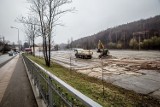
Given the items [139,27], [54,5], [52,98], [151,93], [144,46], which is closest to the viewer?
[52,98]

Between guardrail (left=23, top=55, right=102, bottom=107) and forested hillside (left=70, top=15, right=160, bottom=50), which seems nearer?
guardrail (left=23, top=55, right=102, bottom=107)

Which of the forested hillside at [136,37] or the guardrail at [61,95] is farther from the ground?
the forested hillside at [136,37]

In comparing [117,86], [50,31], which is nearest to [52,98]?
[117,86]

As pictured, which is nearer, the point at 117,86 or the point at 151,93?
the point at 151,93

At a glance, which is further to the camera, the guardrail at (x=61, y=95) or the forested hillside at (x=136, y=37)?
the forested hillside at (x=136, y=37)

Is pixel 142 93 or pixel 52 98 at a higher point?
pixel 52 98

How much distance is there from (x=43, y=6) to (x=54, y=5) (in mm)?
1724

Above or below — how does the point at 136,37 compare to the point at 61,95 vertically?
above

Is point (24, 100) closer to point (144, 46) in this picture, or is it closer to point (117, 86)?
point (117, 86)

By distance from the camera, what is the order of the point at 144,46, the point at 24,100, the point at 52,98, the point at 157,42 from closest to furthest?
the point at 52,98
the point at 24,100
the point at 157,42
the point at 144,46

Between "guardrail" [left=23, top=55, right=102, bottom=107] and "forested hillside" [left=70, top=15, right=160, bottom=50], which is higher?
"forested hillside" [left=70, top=15, right=160, bottom=50]

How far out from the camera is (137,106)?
6.12m

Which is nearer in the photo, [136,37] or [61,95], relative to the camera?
[61,95]

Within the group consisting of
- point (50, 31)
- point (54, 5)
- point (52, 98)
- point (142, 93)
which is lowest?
point (142, 93)
